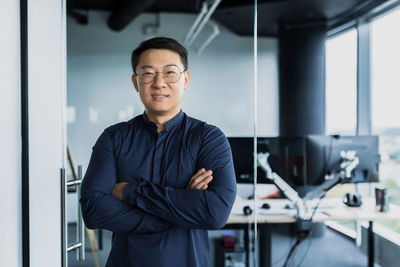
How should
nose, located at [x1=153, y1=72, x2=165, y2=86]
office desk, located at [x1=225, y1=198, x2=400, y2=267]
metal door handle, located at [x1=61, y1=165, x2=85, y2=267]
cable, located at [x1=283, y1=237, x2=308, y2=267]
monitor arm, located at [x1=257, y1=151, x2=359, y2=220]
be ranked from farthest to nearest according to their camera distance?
cable, located at [x1=283, y1=237, x2=308, y2=267] < monitor arm, located at [x1=257, y1=151, x2=359, y2=220] < office desk, located at [x1=225, y1=198, x2=400, y2=267] < metal door handle, located at [x1=61, y1=165, x2=85, y2=267] < nose, located at [x1=153, y1=72, x2=165, y2=86]

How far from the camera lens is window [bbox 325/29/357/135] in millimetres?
2736

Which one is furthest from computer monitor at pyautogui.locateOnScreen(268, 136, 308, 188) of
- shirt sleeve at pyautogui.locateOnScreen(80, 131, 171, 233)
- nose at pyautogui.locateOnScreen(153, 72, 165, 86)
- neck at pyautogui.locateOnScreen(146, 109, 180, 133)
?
shirt sleeve at pyautogui.locateOnScreen(80, 131, 171, 233)

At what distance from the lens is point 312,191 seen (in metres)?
2.75

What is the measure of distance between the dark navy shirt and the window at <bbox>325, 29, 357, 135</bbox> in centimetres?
150

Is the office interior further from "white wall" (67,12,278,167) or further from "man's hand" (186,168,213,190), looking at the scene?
"man's hand" (186,168,213,190)

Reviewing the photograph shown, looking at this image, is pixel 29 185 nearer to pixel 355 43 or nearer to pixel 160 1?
pixel 160 1

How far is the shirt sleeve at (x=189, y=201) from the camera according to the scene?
4.56 feet

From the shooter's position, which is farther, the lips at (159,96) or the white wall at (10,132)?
the white wall at (10,132)

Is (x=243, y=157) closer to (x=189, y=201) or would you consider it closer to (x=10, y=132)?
(x=189, y=201)

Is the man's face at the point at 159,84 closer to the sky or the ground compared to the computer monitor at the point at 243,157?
closer to the sky

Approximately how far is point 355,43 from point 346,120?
596 mm

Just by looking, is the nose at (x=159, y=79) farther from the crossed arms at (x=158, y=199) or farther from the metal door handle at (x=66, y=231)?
the metal door handle at (x=66, y=231)


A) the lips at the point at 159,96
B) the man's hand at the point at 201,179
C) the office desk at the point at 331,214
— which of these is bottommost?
the office desk at the point at 331,214

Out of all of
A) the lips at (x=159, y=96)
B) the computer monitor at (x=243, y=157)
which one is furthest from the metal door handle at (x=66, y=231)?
the computer monitor at (x=243, y=157)
